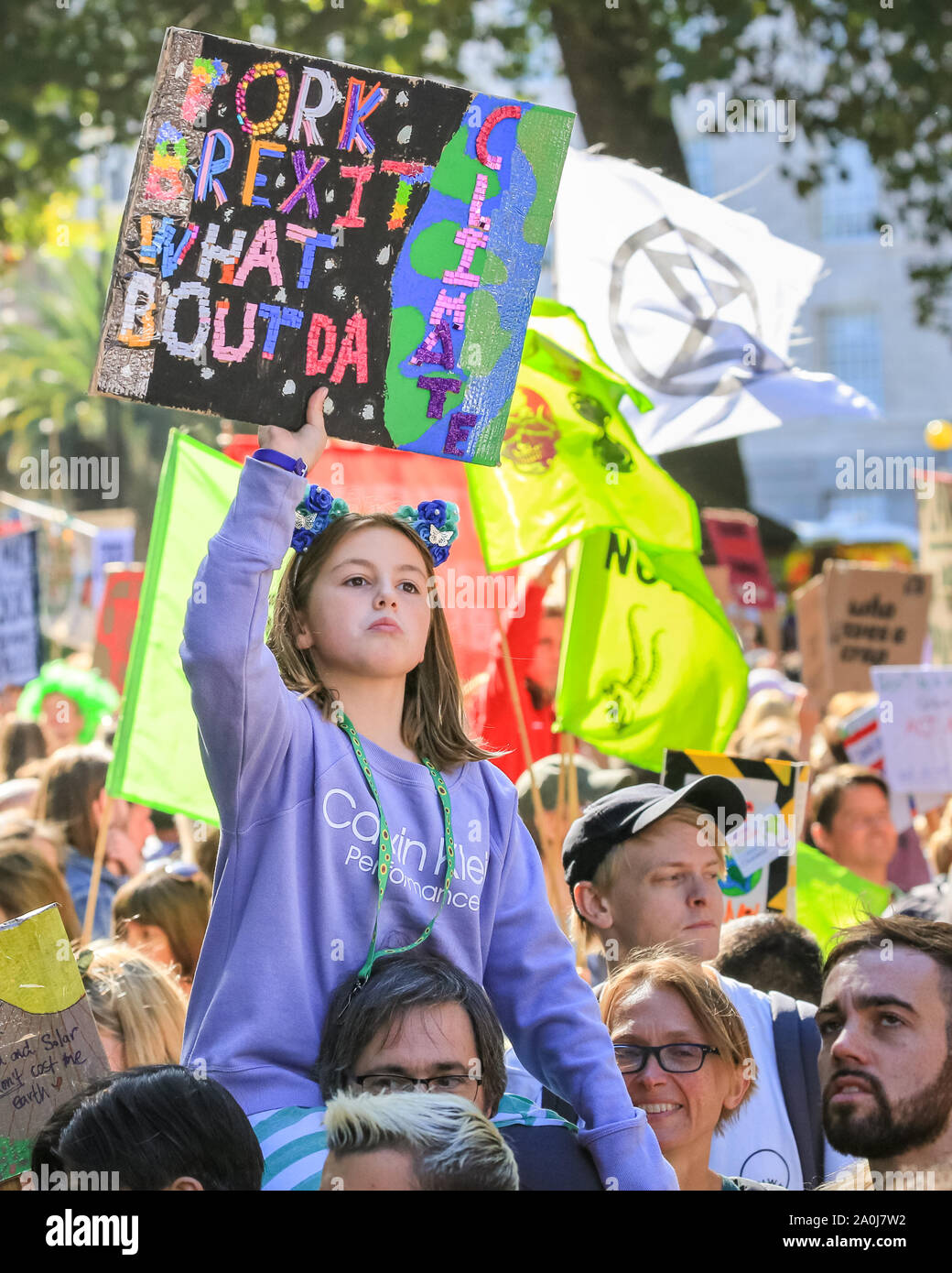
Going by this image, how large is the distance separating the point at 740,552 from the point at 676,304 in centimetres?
498

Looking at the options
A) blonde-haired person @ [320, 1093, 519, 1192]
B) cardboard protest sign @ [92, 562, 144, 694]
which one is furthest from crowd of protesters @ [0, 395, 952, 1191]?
cardboard protest sign @ [92, 562, 144, 694]

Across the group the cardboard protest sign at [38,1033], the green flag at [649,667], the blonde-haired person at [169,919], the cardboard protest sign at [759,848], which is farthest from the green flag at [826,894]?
the cardboard protest sign at [38,1033]

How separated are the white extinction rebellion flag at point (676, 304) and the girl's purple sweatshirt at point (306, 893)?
2.71m

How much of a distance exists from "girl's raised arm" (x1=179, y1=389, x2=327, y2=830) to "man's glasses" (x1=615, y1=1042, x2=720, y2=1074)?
2.86 feet

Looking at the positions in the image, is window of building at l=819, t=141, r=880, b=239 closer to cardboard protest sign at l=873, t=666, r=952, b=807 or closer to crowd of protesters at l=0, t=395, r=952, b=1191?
cardboard protest sign at l=873, t=666, r=952, b=807

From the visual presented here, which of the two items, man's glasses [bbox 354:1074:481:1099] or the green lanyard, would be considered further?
the green lanyard

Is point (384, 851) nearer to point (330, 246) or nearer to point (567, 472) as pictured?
point (330, 246)

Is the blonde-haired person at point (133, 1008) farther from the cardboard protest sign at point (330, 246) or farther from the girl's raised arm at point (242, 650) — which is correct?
the cardboard protest sign at point (330, 246)

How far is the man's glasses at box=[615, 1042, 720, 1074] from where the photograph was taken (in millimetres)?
2854

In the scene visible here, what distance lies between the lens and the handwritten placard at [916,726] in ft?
20.6

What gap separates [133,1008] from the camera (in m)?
3.33

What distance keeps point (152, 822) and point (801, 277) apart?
11.1 feet
